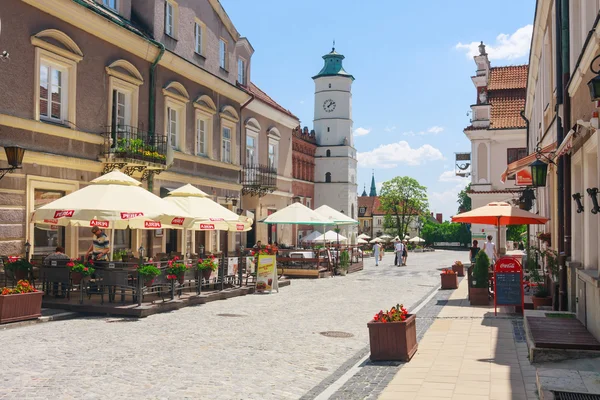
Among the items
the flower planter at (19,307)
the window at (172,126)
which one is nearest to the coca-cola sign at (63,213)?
the flower planter at (19,307)

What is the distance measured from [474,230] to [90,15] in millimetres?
→ 27911

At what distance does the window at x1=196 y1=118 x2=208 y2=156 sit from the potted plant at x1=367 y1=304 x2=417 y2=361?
1735 centimetres

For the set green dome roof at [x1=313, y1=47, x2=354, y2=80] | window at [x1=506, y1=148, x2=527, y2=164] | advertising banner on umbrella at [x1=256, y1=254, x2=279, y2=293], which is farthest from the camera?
green dome roof at [x1=313, y1=47, x2=354, y2=80]

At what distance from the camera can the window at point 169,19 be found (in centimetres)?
2330

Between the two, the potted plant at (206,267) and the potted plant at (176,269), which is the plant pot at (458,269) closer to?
the potted plant at (206,267)

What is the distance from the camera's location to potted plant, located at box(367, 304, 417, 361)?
9109 millimetres

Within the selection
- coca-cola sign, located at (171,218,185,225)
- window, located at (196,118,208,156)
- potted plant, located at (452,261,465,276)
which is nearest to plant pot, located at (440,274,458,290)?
potted plant, located at (452,261,465,276)

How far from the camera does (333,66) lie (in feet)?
225

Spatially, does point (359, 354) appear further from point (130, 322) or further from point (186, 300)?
point (186, 300)

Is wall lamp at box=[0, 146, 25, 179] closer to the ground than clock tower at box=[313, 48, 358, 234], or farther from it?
closer to the ground

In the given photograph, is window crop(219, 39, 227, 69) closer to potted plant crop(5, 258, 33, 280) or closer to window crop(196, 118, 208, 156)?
window crop(196, 118, 208, 156)

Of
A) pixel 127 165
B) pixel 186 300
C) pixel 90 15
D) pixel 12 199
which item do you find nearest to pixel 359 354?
pixel 186 300

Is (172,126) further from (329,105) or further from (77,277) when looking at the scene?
(329,105)

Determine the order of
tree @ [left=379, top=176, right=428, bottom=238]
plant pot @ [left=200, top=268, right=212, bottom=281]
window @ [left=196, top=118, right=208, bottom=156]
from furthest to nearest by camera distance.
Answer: tree @ [left=379, top=176, right=428, bottom=238] < window @ [left=196, top=118, right=208, bottom=156] < plant pot @ [left=200, top=268, right=212, bottom=281]
